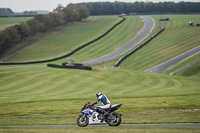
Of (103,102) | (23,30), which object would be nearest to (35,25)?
(23,30)

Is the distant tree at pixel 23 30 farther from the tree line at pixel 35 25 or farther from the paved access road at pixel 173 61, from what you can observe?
the paved access road at pixel 173 61

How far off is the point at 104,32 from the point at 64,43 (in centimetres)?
2019

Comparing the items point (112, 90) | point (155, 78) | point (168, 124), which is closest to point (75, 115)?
point (168, 124)

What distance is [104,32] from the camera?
136625 mm

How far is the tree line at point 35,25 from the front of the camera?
357 ft

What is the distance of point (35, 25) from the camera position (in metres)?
131

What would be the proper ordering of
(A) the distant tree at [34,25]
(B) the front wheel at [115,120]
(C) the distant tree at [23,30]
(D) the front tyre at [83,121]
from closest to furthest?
(B) the front wheel at [115,120] → (D) the front tyre at [83,121] → (C) the distant tree at [23,30] → (A) the distant tree at [34,25]

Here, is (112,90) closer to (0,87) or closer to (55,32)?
(0,87)

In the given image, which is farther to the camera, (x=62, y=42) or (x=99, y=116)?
(x=62, y=42)

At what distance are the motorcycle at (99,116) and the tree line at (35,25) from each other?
8877 centimetres

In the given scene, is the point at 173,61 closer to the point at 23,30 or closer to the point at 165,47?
the point at 165,47

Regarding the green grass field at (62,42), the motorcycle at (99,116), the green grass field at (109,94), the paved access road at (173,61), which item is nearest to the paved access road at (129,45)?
the green grass field at (109,94)

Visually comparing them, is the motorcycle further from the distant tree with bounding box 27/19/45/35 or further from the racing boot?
the distant tree with bounding box 27/19/45/35

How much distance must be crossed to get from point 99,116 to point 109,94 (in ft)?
57.3
